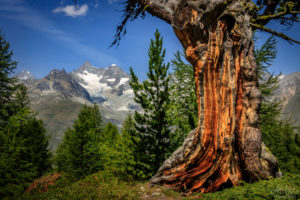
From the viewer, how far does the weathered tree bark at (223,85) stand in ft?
17.3

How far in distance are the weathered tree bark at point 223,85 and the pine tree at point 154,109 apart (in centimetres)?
546

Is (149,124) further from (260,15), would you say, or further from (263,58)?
(263,58)

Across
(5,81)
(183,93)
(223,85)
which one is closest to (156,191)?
(223,85)

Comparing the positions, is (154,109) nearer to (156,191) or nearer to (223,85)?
(156,191)

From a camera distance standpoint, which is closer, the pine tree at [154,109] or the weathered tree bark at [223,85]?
the weathered tree bark at [223,85]

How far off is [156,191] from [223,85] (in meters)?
4.50

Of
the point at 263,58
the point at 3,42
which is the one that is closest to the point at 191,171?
the point at 263,58

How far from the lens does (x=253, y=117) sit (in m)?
5.34

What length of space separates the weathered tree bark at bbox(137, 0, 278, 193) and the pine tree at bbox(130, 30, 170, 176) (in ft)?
17.9

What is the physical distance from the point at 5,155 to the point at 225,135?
873 centimetres

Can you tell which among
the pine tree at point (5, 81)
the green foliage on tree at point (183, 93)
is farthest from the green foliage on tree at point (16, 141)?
the green foliage on tree at point (183, 93)

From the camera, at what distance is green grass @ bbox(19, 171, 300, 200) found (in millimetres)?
3664

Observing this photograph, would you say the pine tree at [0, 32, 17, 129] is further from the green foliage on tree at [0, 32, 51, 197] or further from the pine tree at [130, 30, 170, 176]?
the pine tree at [130, 30, 170, 176]

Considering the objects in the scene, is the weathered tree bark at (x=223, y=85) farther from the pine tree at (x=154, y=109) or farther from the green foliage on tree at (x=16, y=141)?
the green foliage on tree at (x=16, y=141)
